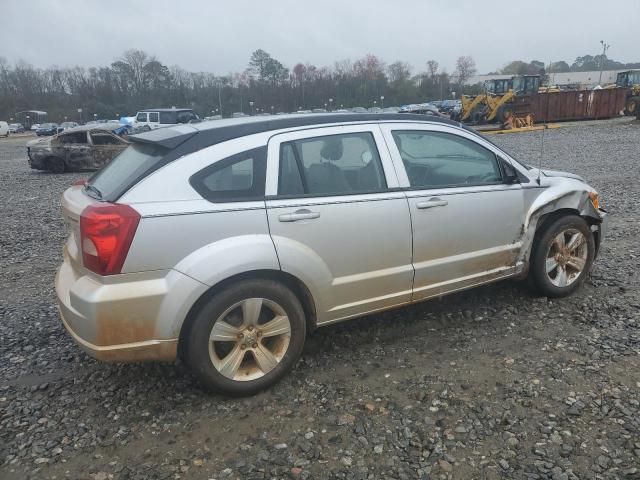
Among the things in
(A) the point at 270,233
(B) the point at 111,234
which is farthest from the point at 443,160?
(B) the point at 111,234

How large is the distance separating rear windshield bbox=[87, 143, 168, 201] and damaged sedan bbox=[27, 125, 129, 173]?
43.9ft

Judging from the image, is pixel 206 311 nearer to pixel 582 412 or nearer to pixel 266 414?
pixel 266 414

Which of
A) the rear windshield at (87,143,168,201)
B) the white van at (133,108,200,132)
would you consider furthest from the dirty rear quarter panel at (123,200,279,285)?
the white van at (133,108,200,132)

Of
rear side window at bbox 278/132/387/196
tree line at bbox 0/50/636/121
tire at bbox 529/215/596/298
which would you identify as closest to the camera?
rear side window at bbox 278/132/387/196

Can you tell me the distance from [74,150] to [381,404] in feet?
51.9

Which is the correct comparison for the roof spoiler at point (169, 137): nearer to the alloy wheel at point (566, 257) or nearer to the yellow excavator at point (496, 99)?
the alloy wheel at point (566, 257)

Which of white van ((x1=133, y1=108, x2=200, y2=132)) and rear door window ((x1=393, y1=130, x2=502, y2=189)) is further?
white van ((x1=133, y1=108, x2=200, y2=132))

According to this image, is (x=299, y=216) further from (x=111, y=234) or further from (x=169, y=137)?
Result: (x=111, y=234)

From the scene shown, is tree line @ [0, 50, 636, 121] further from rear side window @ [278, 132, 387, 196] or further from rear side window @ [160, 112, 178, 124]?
rear side window @ [278, 132, 387, 196]

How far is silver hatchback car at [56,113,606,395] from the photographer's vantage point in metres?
2.86

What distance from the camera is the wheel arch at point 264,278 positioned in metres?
2.98

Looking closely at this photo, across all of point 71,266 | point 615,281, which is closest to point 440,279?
point 615,281

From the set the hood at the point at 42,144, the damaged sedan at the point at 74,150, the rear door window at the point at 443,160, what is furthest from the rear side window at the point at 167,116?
the rear door window at the point at 443,160

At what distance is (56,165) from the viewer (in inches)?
634
